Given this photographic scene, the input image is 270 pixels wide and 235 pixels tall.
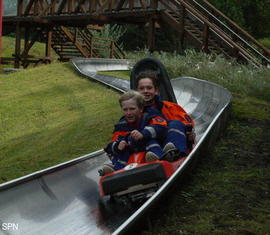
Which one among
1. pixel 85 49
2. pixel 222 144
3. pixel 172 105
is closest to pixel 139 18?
pixel 85 49

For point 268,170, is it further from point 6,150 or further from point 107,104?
point 107,104

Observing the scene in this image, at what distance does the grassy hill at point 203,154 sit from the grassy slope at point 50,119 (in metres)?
0.01

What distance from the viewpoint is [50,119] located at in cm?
1038

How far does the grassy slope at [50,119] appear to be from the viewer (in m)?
7.18

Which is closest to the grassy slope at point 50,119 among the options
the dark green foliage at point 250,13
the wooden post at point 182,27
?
the wooden post at point 182,27

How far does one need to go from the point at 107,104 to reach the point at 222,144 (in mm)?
4543

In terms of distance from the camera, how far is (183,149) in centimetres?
475

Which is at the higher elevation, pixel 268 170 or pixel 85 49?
pixel 268 170

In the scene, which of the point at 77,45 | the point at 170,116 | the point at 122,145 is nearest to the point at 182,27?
the point at 77,45

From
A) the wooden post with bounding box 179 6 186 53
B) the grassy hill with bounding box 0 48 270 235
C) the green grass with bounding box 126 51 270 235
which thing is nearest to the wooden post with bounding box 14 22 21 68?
the grassy hill with bounding box 0 48 270 235

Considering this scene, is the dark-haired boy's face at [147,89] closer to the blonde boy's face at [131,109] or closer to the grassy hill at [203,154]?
the blonde boy's face at [131,109]

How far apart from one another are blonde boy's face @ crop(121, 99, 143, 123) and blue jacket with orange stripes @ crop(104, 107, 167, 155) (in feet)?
0.45

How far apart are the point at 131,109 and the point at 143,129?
0.22 meters

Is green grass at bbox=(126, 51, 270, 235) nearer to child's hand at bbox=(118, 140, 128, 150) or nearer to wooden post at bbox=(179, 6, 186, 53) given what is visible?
child's hand at bbox=(118, 140, 128, 150)
